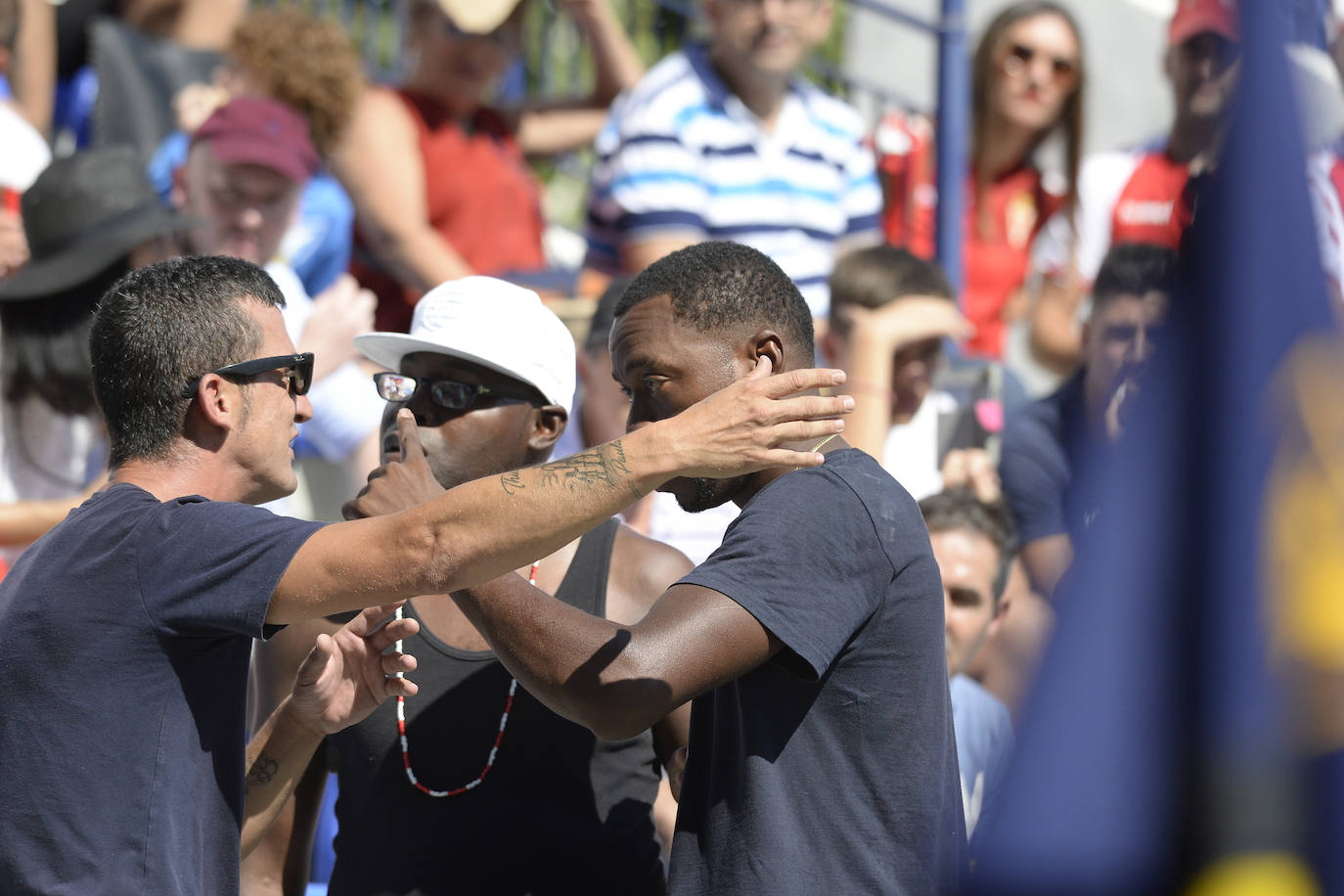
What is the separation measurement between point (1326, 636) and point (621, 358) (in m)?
1.39

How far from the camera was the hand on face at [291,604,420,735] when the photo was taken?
253 cm

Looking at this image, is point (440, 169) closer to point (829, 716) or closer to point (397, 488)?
point (397, 488)

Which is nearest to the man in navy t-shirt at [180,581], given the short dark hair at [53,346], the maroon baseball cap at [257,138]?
the short dark hair at [53,346]

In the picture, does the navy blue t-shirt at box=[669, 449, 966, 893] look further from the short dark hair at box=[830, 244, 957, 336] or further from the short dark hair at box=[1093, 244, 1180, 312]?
the short dark hair at box=[830, 244, 957, 336]

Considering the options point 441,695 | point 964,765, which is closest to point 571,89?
point 964,765

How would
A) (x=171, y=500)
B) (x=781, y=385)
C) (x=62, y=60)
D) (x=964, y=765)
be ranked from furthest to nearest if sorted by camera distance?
(x=62, y=60), (x=964, y=765), (x=171, y=500), (x=781, y=385)

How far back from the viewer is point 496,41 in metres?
5.29

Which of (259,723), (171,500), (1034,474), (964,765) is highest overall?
(171,500)

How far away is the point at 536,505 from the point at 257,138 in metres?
2.89

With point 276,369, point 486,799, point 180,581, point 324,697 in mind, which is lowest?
point 486,799

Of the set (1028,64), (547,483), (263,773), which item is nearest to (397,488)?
(547,483)

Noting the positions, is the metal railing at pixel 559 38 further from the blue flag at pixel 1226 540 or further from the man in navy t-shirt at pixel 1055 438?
the blue flag at pixel 1226 540

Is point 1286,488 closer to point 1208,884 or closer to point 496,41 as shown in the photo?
point 1208,884

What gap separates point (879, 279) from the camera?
457 centimetres
